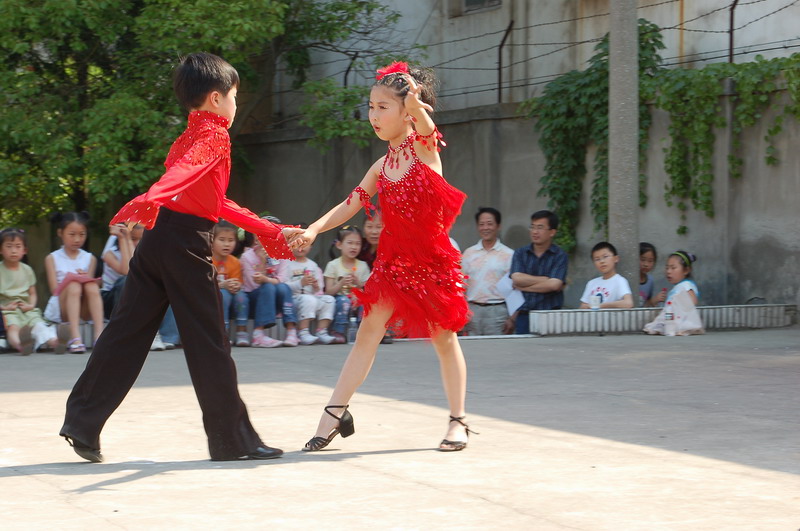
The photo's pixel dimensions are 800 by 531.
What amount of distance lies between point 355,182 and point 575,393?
11.6 meters

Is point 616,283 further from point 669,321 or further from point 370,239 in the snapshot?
point 370,239

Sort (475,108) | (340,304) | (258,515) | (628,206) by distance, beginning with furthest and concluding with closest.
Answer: (475,108) < (628,206) < (340,304) < (258,515)

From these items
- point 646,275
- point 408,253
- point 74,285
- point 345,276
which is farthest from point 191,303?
point 646,275

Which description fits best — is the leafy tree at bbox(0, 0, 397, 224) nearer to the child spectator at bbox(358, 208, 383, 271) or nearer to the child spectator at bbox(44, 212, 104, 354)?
the child spectator at bbox(358, 208, 383, 271)

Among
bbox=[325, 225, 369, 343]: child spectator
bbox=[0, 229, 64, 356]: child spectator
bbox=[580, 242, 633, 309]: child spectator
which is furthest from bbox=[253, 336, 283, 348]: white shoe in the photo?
bbox=[580, 242, 633, 309]: child spectator

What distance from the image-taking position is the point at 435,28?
58.1 feet

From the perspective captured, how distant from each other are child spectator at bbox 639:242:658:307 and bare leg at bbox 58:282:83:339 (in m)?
5.04

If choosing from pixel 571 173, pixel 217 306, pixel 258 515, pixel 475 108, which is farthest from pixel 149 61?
pixel 258 515

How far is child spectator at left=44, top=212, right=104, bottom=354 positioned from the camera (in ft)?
31.5

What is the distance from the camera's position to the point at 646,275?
11961mm

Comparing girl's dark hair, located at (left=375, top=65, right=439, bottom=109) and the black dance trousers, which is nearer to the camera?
the black dance trousers

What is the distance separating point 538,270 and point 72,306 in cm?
400

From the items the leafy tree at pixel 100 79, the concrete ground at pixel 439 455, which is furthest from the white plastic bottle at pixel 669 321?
the leafy tree at pixel 100 79

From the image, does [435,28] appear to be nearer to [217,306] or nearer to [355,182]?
[355,182]
